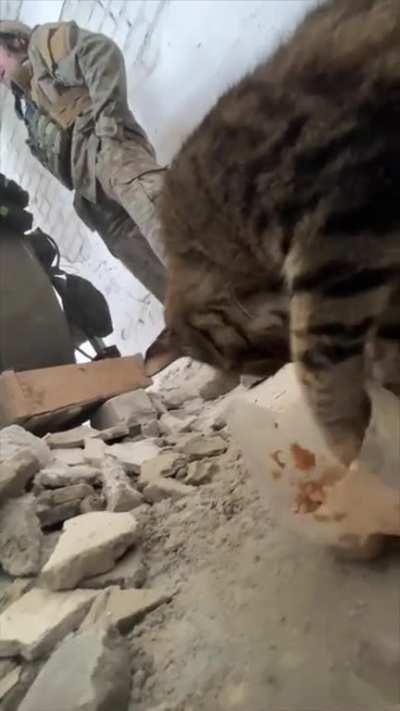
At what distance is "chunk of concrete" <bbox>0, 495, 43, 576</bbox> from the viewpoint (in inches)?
60.6

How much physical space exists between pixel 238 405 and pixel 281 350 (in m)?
0.26

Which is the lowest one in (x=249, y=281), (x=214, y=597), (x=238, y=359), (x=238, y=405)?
(x=214, y=597)

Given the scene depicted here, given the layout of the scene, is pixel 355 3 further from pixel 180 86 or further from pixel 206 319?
pixel 180 86

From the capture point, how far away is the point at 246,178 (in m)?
1.21

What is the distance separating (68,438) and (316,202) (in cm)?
146

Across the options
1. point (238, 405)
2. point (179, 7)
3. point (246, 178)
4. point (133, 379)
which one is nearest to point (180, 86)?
point (179, 7)

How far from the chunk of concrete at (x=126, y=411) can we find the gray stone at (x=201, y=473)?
705 mm

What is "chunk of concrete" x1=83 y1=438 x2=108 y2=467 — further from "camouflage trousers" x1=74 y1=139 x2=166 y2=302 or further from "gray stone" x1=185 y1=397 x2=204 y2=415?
"camouflage trousers" x1=74 y1=139 x2=166 y2=302

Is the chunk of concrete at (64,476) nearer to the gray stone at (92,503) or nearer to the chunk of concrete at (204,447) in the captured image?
the gray stone at (92,503)

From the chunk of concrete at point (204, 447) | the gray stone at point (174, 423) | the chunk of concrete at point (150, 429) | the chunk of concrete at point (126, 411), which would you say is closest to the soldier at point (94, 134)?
the chunk of concrete at point (126, 411)

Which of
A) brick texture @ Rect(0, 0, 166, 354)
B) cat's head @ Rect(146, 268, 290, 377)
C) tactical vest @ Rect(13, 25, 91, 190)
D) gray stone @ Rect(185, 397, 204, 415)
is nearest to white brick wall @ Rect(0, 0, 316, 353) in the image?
brick texture @ Rect(0, 0, 166, 354)

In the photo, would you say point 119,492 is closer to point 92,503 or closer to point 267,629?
point 92,503

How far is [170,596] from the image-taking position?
1347 millimetres

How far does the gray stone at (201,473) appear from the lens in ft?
5.79
